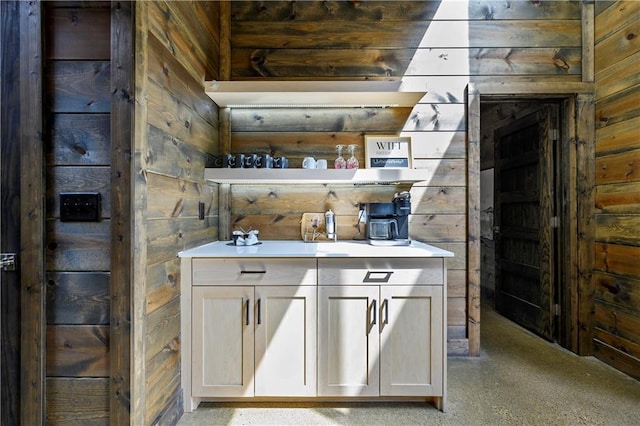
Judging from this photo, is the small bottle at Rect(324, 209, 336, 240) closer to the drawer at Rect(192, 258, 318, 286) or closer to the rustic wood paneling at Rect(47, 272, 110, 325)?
the drawer at Rect(192, 258, 318, 286)

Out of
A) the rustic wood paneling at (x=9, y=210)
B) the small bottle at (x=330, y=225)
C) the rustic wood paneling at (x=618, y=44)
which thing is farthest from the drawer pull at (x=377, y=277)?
the rustic wood paneling at (x=618, y=44)

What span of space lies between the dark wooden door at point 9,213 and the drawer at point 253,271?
29.3 inches

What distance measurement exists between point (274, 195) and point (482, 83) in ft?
6.27

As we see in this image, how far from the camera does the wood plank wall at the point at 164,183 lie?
53.2 inches

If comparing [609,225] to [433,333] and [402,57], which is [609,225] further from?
[402,57]

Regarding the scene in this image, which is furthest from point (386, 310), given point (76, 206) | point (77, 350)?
point (76, 206)

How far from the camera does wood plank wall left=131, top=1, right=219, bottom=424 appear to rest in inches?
53.2

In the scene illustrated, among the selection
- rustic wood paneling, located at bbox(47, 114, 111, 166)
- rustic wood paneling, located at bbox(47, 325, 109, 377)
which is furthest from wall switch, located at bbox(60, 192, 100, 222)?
rustic wood paneling, located at bbox(47, 325, 109, 377)

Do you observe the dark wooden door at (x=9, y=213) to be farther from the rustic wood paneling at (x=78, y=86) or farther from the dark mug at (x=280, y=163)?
the dark mug at (x=280, y=163)

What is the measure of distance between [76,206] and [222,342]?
40.5 inches

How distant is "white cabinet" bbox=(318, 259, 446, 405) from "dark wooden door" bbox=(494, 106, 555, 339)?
1645 millimetres

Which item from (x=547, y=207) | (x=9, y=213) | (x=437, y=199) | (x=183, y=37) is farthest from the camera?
(x=547, y=207)

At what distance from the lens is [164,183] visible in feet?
5.16

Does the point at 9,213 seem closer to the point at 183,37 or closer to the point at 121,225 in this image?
the point at 121,225
